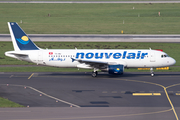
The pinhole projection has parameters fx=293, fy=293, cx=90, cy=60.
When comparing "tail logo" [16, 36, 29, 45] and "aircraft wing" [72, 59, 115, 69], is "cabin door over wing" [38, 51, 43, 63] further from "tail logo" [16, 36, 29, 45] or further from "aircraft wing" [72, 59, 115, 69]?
"aircraft wing" [72, 59, 115, 69]

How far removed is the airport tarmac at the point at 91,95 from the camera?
3072cm

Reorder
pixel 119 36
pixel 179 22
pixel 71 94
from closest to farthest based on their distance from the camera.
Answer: pixel 71 94, pixel 119 36, pixel 179 22

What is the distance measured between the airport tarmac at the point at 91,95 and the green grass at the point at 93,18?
155ft

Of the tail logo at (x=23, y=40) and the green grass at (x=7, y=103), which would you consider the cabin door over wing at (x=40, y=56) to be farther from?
the green grass at (x=7, y=103)

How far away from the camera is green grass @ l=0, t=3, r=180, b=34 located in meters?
99.4

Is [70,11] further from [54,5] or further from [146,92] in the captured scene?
[146,92]

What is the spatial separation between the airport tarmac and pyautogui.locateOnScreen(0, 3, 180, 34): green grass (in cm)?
4732

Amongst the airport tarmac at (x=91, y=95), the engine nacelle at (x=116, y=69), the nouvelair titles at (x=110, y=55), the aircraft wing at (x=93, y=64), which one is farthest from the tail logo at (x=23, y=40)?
the engine nacelle at (x=116, y=69)

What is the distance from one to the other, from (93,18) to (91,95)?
87669mm

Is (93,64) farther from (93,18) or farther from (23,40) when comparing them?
(93,18)

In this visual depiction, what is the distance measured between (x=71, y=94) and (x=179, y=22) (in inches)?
3281

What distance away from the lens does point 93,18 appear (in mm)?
123438

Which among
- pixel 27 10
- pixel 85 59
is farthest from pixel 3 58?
pixel 27 10

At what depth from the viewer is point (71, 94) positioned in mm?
39156
